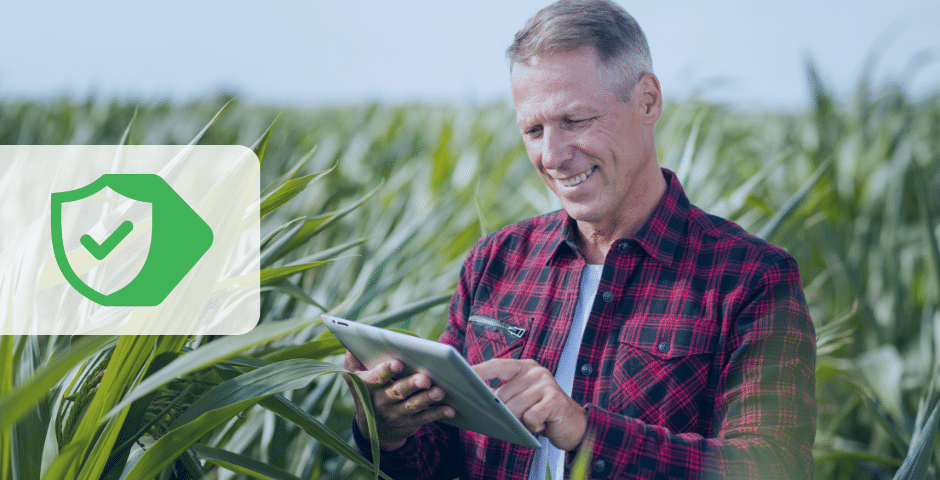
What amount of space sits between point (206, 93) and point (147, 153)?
3.23 m

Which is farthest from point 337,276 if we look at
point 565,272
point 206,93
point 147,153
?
point 206,93

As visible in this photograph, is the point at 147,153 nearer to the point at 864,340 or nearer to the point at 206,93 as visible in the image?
the point at 864,340

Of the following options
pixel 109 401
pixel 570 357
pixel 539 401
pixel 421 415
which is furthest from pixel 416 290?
pixel 109 401

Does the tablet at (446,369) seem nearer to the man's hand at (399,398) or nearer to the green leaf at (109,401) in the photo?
the man's hand at (399,398)

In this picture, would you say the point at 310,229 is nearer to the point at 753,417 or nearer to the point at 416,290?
the point at 416,290

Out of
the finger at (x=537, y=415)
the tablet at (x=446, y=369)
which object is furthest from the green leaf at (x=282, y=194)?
the finger at (x=537, y=415)

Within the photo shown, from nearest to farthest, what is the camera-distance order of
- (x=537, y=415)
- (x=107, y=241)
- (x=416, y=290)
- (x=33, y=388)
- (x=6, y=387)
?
(x=33, y=388) < (x=6, y=387) < (x=537, y=415) < (x=107, y=241) < (x=416, y=290)

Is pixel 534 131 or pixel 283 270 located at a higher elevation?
pixel 534 131

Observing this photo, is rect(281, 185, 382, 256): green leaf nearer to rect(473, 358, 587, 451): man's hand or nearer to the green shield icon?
the green shield icon

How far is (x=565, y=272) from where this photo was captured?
1.16 meters

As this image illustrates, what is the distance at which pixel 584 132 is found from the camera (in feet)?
3.45

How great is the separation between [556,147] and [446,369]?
0.44m

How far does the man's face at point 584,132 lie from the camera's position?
3.40 ft

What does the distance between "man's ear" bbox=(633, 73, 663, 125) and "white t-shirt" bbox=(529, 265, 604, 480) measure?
250 mm
